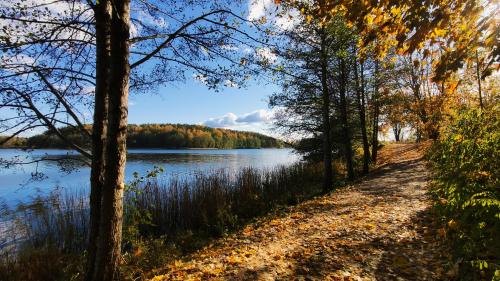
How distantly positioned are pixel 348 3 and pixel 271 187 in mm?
7923

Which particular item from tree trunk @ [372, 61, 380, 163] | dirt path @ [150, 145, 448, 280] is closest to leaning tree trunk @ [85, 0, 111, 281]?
dirt path @ [150, 145, 448, 280]

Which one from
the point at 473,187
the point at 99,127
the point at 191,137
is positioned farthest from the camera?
the point at 191,137

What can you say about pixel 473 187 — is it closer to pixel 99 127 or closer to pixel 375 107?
pixel 99 127

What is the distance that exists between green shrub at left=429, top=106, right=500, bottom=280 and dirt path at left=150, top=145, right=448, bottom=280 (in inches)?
15.1

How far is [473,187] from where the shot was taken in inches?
147

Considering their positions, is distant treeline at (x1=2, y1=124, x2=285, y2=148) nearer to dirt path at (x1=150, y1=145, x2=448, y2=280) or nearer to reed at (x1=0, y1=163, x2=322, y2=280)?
reed at (x1=0, y1=163, x2=322, y2=280)

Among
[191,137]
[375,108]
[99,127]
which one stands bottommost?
[99,127]

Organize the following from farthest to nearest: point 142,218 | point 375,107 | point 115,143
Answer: point 375,107 < point 142,218 < point 115,143

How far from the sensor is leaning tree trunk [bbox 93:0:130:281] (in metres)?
3.52

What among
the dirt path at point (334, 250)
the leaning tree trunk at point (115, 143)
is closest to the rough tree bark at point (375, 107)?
the dirt path at point (334, 250)

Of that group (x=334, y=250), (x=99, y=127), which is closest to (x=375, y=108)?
(x=334, y=250)

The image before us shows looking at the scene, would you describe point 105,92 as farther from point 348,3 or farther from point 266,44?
point 348,3

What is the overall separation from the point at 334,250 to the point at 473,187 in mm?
2012

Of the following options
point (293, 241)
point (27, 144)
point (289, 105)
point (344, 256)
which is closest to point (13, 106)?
point (27, 144)
